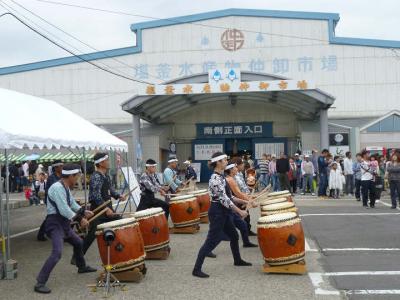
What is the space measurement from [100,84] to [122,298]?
27222mm

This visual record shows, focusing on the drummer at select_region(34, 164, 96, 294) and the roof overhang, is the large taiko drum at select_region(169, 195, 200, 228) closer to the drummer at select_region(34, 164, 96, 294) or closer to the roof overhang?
the drummer at select_region(34, 164, 96, 294)

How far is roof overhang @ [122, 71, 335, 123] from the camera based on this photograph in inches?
923

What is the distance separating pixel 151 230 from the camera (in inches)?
350

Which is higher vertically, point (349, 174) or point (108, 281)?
point (349, 174)

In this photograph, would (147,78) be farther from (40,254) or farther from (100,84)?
(40,254)

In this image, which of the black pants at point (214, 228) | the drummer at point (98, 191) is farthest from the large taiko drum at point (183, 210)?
the black pants at point (214, 228)

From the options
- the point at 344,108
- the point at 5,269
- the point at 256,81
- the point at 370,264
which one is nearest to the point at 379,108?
the point at 344,108

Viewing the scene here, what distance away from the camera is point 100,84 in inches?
1291

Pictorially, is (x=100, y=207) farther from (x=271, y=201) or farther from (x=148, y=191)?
(x=271, y=201)

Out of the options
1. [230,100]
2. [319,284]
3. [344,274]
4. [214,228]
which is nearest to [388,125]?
[230,100]

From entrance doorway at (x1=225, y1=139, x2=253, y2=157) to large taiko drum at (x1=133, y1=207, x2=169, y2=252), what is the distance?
22.9 meters

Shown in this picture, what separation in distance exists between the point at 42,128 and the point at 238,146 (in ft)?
76.1

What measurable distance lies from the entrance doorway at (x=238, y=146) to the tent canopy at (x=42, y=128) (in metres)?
19.3

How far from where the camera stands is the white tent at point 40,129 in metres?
7.88
